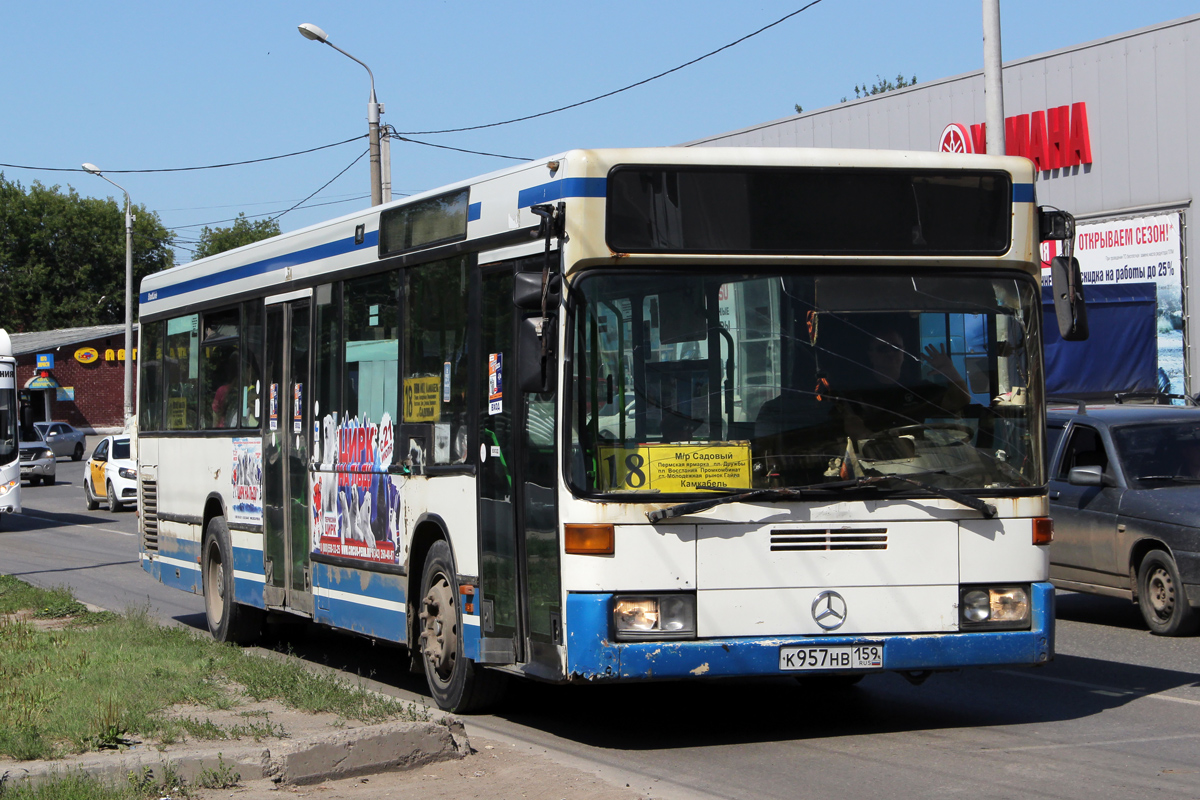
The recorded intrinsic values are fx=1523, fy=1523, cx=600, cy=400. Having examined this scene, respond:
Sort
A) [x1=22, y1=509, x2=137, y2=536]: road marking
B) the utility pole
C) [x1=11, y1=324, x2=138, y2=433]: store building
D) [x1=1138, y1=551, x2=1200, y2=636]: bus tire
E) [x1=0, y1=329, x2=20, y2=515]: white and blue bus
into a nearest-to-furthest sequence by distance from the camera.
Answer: [x1=1138, y1=551, x2=1200, y2=636]: bus tire < the utility pole < [x1=0, y1=329, x2=20, y2=515]: white and blue bus < [x1=22, y1=509, x2=137, y2=536]: road marking < [x1=11, y1=324, x2=138, y2=433]: store building

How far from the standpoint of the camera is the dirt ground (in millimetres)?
6508

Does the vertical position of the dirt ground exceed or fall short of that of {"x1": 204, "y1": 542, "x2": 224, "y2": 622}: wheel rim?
it falls short

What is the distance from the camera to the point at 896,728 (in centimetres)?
810

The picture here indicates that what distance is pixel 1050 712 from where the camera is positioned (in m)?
8.50

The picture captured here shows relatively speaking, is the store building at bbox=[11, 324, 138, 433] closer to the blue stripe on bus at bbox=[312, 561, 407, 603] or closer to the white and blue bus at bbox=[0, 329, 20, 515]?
the white and blue bus at bbox=[0, 329, 20, 515]

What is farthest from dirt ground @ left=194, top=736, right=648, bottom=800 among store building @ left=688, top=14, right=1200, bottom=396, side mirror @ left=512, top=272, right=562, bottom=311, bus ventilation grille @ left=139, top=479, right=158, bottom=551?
store building @ left=688, top=14, right=1200, bottom=396

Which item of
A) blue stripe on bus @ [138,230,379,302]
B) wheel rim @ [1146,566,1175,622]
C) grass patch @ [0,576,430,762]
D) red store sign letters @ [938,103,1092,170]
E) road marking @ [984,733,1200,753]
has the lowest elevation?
road marking @ [984,733,1200,753]

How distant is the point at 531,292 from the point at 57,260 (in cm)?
10355

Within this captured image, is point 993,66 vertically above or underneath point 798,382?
above

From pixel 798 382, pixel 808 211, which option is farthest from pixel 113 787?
pixel 808 211

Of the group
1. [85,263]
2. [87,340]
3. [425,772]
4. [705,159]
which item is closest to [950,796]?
[425,772]

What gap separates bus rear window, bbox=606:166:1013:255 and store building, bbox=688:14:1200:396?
17786 millimetres

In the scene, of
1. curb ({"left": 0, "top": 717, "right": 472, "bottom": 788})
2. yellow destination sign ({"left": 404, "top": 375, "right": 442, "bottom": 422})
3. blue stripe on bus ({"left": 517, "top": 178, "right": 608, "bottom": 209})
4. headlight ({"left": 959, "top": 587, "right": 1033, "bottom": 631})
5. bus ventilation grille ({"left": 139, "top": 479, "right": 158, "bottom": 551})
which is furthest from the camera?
→ bus ventilation grille ({"left": 139, "top": 479, "right": 158, "bottom": 551})

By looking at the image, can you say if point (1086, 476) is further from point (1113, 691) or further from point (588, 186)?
point (588, 186)
